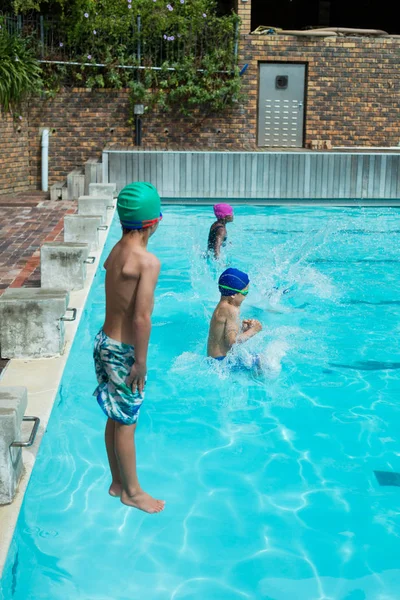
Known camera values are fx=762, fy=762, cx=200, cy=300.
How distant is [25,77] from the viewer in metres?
17.0

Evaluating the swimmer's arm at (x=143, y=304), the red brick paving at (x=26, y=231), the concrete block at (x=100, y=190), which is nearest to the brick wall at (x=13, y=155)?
the red brick paving at (x=26, y=231)

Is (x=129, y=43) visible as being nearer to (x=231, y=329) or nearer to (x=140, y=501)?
(x=231, y=329)

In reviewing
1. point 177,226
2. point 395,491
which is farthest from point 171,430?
point 177,226

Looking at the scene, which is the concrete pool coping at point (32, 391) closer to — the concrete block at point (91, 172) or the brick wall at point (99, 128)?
the concrete block at point (91, 172)

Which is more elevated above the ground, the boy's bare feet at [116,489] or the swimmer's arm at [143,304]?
the swimmer's arm at [143,304]

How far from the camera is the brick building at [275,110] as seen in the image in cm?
1898

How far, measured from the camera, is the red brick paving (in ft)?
29.3

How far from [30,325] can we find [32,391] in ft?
2.84

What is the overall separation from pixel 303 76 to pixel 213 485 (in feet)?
55.9

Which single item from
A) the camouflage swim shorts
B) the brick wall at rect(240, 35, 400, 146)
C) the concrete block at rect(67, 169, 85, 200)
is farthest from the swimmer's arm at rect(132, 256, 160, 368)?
the brick wall at rect(240, 35, 400, 146)

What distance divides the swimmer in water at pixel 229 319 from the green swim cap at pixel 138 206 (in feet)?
7.69

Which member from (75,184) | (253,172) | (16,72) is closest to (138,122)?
(16,72)

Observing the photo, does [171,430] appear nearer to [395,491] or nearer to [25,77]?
[395,491]

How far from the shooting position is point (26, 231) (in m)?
12.1
